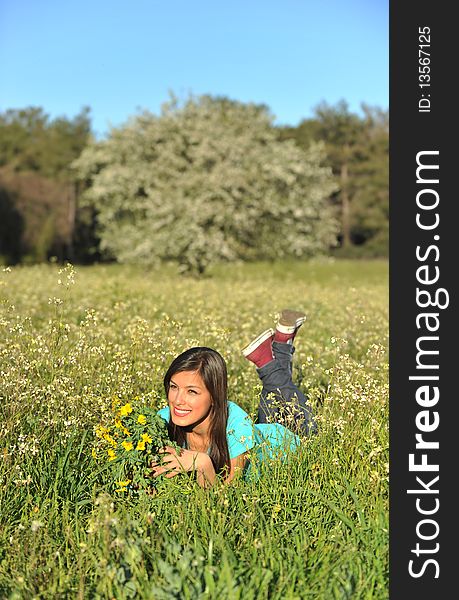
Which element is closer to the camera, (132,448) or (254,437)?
(132,448)

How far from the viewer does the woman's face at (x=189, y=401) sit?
14.8ft

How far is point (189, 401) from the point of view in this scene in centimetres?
454

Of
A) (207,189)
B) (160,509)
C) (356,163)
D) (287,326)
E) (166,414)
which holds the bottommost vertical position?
(160,509)

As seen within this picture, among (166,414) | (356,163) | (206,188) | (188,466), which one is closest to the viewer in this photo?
(188,466)

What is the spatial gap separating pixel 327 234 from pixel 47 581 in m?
27.1

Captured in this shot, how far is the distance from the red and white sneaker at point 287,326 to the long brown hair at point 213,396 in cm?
120

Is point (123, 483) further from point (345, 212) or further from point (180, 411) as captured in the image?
point (345, 212)

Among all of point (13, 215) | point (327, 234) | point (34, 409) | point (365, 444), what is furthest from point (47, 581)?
point (13, 215)

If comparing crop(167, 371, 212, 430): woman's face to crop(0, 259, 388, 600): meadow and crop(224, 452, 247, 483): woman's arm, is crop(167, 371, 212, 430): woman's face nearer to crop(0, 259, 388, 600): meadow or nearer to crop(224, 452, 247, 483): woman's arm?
crop(224, 452, 247, 483): woman's arm

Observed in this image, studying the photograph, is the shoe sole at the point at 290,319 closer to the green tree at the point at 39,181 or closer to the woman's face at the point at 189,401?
Result: the woman's face at the point at 189,401

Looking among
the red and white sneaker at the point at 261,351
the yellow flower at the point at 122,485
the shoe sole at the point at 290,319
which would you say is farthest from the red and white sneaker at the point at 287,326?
the yellow flower at the point at 122,485

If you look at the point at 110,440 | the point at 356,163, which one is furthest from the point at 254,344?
the point at 356,163

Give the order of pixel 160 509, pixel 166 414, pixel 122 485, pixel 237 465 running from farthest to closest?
1. pixel 166 414
2. pixel 237 465
3. pixel 122 485
4. pixel 160 509

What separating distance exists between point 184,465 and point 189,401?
46 centimetres
